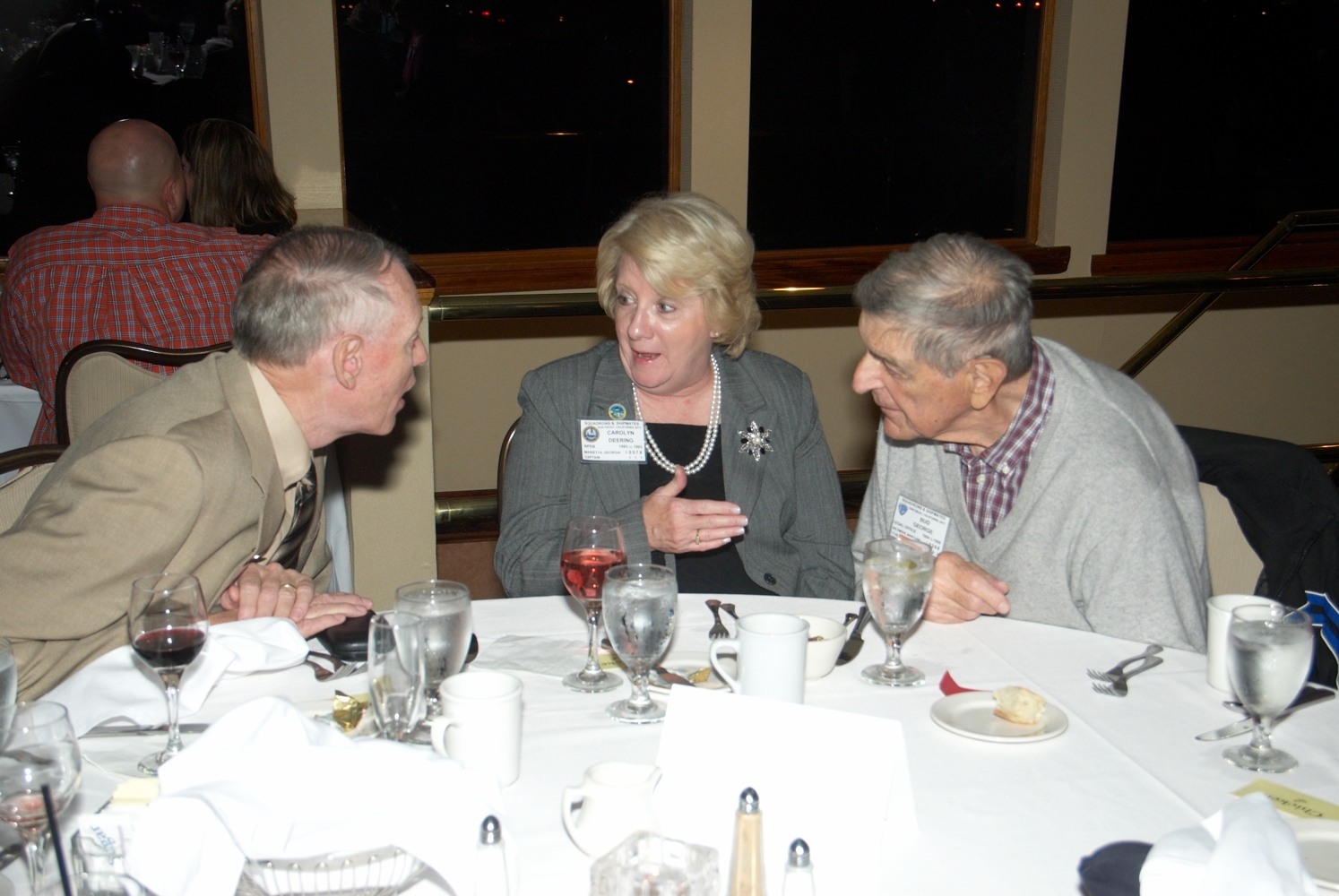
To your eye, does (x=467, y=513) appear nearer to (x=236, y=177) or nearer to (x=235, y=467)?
(x=235, y=467)

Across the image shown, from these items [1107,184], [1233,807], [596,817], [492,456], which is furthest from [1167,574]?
[1107,184]

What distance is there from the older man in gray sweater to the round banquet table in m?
0.20

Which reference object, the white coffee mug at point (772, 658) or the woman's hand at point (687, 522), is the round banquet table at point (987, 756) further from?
the woman's hand at point (687, 522)

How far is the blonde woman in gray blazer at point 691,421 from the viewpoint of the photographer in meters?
2.32

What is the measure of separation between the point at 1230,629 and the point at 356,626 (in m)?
1.07

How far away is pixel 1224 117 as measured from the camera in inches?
249

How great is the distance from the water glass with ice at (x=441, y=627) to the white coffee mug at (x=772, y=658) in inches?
11.3

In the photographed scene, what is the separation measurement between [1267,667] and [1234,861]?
0.43 meters

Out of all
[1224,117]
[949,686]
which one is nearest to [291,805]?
[949,686]

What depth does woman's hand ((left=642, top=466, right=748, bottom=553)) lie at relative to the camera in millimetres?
2062

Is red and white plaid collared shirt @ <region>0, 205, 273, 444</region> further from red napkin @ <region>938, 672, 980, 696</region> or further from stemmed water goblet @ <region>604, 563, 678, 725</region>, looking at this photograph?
red napkin @ <region>938, 672, 980, 696</region>

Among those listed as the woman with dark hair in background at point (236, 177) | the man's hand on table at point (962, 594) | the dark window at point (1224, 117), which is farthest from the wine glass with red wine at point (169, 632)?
the dark window at point (1224, 117)

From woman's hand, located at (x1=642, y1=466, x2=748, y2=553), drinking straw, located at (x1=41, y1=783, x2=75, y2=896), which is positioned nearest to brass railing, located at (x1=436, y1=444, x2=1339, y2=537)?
woman's hand, located at (x1=642, y1=466, x2=748, y2=553)

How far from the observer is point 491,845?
86 cm
